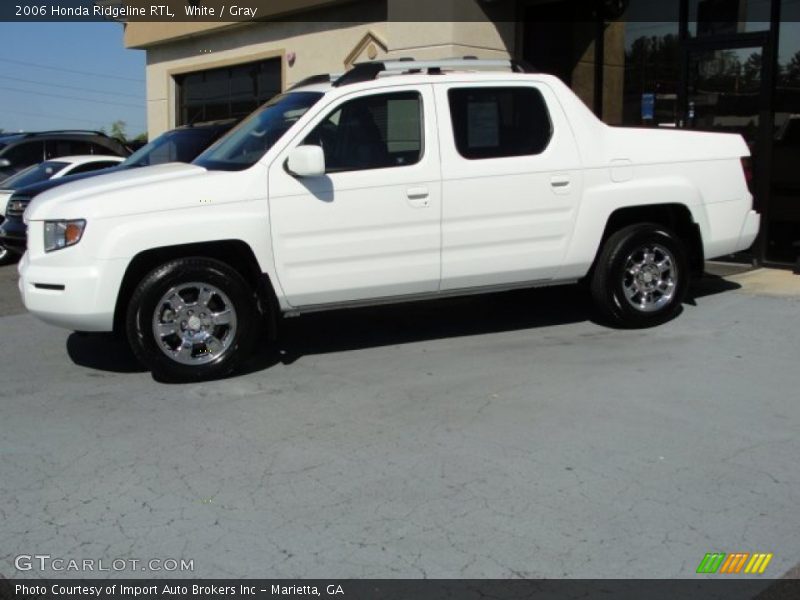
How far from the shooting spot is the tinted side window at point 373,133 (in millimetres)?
6000

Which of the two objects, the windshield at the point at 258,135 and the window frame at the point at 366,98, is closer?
the window frame at the point at 366,98

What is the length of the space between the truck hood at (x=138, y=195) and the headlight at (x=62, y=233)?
0.16 ft

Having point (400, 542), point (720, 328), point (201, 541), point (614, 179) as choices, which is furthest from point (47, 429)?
point (720, 328)

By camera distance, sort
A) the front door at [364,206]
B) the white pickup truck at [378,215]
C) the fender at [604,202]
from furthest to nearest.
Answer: the fender at [604,202]
the front door at [364,206]
the white pickup truck at [378,215]

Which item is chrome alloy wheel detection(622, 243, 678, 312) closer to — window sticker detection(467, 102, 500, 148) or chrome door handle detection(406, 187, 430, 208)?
window sticker detection(467, 102, 500, 148)

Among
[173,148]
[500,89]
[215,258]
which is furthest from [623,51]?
[215,258]

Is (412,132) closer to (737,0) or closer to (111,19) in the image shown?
(737,0)

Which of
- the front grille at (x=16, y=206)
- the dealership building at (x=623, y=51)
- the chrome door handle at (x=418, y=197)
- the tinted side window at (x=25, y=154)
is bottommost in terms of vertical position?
the front grille at (x=16, y=206)

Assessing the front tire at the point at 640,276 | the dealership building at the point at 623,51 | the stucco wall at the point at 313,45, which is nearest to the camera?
the front tire at the point at 640,276

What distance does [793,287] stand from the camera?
27.2 ft

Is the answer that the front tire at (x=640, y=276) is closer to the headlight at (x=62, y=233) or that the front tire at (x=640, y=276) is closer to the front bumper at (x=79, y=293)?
the front bumper at (x=79, y=293)

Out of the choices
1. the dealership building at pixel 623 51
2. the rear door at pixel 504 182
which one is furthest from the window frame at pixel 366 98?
the dealership building at pixel 623 51

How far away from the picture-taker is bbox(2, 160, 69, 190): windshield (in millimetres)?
12438

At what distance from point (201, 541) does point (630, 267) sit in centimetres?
437
